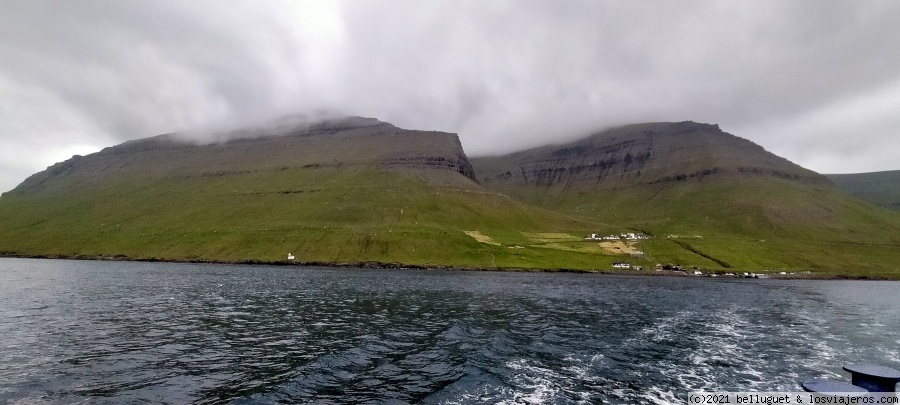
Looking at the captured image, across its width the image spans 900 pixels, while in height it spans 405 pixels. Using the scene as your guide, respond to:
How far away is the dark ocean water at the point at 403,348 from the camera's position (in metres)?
28.8

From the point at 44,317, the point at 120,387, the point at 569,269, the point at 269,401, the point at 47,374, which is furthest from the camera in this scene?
the point at 569,269

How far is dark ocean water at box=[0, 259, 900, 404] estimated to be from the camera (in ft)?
94.4

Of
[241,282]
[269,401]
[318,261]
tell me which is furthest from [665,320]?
[318,261]

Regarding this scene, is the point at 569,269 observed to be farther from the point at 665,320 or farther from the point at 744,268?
the point at 665,320

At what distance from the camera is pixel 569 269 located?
171875 millimetres

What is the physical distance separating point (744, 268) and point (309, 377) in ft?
647

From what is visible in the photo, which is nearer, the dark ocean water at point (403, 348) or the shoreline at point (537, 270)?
the dark ocean water at point (403, 348)

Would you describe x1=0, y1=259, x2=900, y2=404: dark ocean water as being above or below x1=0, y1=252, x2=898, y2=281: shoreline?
below

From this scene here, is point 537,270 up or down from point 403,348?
up

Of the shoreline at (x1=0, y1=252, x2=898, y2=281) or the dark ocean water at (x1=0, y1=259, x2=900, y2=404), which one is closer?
the dark ocean water at (x1=0, y1=259, x2=900, y2=404)

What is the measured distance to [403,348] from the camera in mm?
40281

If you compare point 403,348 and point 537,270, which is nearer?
point 403,348

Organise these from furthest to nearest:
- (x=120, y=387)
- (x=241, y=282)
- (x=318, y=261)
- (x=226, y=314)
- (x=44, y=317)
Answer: (x=318, y=261)
(x=241, y=282)
(x=226, y=314)
(x=44, y=317)
(x=120, y=387)

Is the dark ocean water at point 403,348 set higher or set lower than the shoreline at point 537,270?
lower
